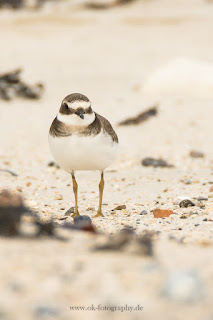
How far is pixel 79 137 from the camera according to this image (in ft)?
15.4

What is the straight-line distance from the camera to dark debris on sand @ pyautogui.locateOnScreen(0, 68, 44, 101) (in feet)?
37.8

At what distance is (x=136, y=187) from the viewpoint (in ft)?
22.0

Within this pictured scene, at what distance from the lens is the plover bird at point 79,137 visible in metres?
4.71

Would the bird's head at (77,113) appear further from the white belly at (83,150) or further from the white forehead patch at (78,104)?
the white belly at (83,150)

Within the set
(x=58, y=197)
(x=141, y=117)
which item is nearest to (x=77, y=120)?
(x=58, y=197)

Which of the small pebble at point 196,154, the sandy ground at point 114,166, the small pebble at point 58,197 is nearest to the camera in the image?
the sandy ground at point 114,166

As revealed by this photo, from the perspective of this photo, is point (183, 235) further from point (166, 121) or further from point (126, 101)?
point (126, 101)

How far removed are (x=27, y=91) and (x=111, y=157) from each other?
6913mm

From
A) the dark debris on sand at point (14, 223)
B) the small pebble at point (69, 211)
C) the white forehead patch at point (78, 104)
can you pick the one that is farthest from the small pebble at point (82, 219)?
the dark debris on sand at point (14, 223)

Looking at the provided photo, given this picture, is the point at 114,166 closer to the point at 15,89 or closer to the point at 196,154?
the point at 196,154

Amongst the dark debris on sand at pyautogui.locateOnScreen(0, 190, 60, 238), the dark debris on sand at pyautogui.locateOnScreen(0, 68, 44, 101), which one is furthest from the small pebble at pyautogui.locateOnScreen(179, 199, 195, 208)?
the dark debris on sand at pyautogui.locateOnScreen(0, 68, 44, 101)

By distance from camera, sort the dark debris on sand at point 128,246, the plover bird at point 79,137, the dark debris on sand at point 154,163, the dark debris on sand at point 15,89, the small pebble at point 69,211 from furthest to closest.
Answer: the dark debris on sand at point 15,89
the dark debris on sand at point 154,163
the small pebble at point 69,211
the plover bird at point 79,137
the dark debris on sand at point 128,246

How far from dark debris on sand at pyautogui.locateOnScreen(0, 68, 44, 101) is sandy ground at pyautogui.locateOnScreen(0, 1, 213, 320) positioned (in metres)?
0.25

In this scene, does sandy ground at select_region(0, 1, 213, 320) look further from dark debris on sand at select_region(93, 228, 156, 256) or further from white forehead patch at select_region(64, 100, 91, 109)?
white forehead patch at select_region(64, 100, 91, 109)
